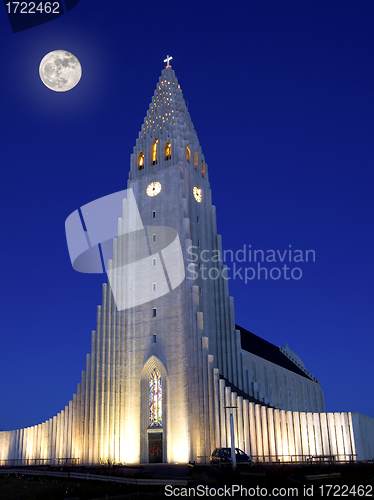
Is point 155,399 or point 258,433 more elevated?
point 155,399

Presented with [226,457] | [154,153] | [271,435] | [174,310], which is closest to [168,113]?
[154,153]

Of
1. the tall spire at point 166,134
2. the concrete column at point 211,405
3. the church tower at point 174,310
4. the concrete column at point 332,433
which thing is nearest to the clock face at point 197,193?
the church tower at point 174,310

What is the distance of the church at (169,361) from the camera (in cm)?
4066

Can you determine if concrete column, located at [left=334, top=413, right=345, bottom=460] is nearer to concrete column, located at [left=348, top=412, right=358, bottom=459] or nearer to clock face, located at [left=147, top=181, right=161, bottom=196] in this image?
concrete column, located at [left=348, top=412, right=358, bottom=459]

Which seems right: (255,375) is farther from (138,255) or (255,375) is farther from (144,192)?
(144,192)

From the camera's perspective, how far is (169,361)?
4631 centimetres

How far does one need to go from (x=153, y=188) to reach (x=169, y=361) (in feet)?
61.0

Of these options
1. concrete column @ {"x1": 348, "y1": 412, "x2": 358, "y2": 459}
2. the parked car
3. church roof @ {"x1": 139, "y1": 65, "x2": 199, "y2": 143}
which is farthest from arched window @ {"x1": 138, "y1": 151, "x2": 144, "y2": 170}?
concrete column @ {"x1": 348, "y1": 412, "x2": 358, "y2": 459}

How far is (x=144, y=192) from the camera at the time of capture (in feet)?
180

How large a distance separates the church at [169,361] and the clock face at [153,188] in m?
0.13

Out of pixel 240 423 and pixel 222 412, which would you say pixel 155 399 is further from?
pixel 240 423

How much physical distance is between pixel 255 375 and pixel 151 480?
98.3ft

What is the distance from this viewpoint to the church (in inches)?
1601

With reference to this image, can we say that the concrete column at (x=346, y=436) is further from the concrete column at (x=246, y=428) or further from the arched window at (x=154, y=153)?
the arched window at (x=154, y=153)
